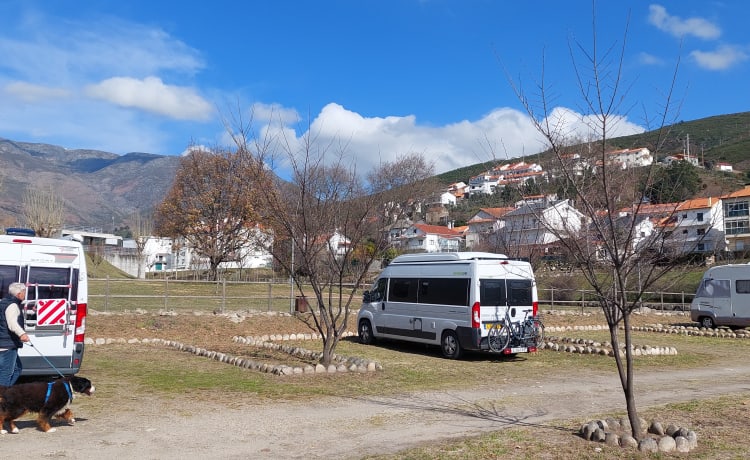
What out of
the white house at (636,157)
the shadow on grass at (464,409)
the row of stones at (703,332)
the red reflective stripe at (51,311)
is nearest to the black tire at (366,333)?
the shadow on grass at (464,409)

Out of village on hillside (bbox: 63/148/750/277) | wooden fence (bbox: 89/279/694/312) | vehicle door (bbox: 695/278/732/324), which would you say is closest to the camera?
village on hillside (bbox: 63/148/750/277)

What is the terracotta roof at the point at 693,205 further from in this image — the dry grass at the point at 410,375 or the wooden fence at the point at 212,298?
the wooden fence at the point at 212,298

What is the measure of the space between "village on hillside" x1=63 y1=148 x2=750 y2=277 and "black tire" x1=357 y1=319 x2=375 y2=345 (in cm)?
235

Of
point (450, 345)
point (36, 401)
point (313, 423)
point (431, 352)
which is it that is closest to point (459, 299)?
point (450, 345)

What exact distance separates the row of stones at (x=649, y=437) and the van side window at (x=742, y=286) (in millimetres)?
19569

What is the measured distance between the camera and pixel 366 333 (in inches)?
709

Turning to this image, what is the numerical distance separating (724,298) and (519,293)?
1380cm

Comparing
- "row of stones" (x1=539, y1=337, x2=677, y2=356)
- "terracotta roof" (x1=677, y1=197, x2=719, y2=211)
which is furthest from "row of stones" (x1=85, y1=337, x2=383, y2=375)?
"terracotta roof" (x1=677, y1=197, x2=719, y2=211)

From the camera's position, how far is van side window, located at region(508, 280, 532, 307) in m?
14.9

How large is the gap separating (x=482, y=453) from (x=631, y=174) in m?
9.49

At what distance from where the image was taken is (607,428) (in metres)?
7.29

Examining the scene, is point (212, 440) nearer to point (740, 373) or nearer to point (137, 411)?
point (137, 411)

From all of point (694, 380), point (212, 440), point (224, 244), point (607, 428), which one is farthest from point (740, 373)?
point (224, 244)

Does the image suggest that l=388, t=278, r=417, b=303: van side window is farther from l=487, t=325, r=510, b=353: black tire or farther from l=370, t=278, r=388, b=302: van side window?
l=487, t=325, r=510, b=353: black tire
